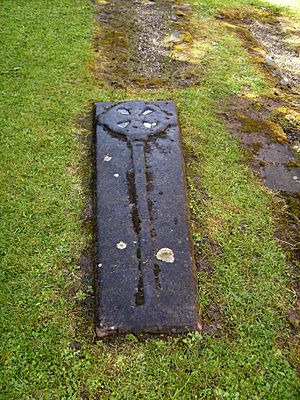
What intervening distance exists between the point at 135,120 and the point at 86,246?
1242 millimetres

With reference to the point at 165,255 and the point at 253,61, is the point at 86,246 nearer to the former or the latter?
the point at 165,255

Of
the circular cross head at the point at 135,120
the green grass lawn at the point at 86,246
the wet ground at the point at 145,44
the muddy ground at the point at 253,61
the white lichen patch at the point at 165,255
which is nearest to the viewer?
the green grass lawn at the point at 86,246

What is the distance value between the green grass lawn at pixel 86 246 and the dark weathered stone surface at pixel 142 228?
0.11 meters

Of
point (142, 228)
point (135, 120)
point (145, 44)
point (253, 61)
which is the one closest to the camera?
point (142, 228)

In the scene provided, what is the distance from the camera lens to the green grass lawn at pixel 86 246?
2025mm

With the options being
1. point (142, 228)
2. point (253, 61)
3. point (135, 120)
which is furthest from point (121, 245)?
Result: point (253, 61)

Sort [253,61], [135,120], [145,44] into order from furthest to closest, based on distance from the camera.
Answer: [145,44] → [253,61] → [135,120]

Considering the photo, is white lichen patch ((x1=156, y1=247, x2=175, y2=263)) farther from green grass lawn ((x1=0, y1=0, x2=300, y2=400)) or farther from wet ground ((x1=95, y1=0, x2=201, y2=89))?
wet ground ((x1=95, y1=0, x2=201, y2=89))

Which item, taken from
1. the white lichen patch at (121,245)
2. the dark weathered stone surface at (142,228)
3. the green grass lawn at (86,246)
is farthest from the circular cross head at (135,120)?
the white lichen patch at (121,245)

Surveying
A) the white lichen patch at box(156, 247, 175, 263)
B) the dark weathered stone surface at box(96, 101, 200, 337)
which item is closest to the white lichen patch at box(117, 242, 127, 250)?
the dark weathered stone surface at box(96, 101, 200, 337)

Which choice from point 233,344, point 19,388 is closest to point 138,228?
point 233,344

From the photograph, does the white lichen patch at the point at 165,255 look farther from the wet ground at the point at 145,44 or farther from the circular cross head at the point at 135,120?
the wet ground at the point at 145,44

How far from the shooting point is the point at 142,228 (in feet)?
8.45

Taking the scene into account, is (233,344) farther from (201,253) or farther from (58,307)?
(58,307)
